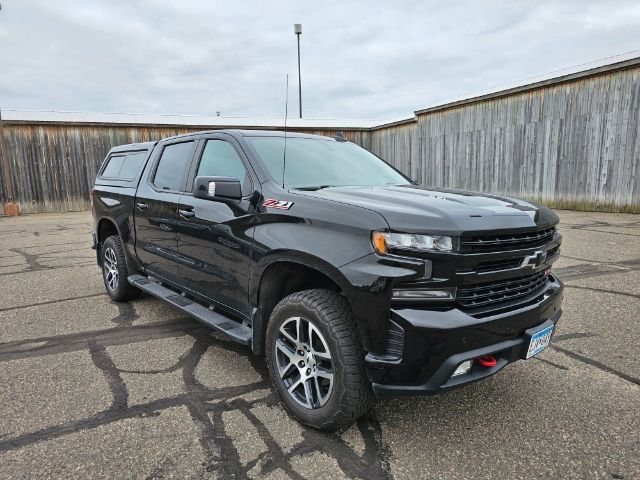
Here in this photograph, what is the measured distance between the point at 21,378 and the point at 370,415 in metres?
2.58

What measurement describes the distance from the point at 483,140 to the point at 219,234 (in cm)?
1405

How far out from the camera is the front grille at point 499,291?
223 centimetres

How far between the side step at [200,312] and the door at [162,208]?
5.7 inches

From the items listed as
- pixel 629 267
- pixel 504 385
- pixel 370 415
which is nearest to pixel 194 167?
pixel 370 415

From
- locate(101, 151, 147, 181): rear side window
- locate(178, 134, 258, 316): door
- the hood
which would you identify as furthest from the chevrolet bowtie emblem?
locate(101, 151, 147, 181): rear side window

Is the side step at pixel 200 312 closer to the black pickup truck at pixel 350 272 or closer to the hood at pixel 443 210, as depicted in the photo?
the black pickup truck at pixel 350 272

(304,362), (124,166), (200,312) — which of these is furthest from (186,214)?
(124,166)

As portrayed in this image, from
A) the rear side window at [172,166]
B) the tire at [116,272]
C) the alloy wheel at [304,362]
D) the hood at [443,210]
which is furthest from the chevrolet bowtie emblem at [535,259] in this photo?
the tire at [116,272]

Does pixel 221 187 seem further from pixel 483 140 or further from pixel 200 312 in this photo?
pixel 483 140

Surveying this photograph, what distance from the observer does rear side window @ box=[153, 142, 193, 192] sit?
397cm

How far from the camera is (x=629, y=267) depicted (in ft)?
20.0

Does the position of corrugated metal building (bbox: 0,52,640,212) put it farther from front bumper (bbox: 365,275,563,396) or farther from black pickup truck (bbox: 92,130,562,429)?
front bumper (bbox: 365,275,563,396)

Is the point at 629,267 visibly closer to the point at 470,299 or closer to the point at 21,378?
the point at 470,299

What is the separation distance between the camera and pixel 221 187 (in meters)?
2.90
